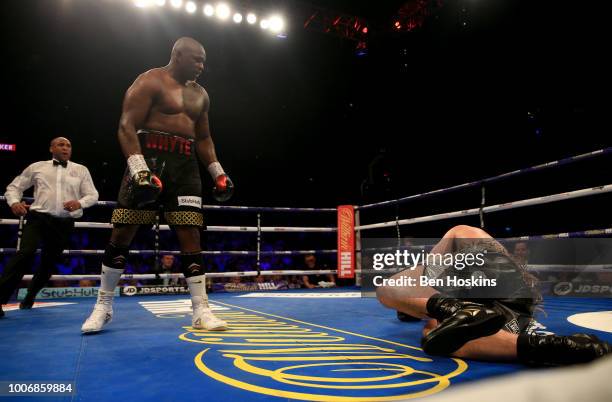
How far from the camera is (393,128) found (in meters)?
11.2

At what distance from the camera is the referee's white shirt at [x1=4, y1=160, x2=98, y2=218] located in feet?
10.6

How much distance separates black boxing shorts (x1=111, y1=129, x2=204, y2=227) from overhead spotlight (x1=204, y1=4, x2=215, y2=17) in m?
6.25

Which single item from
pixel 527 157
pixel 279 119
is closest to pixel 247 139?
pixel 279 119

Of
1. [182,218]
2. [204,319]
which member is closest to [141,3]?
[182,218]

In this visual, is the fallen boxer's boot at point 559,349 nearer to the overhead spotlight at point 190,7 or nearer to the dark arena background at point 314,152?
the dark arena background at point 314,152

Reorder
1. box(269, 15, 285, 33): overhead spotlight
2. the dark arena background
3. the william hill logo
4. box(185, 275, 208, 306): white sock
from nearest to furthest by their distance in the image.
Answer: the william hill logo → the dark arena background → box(185, 275, 208, 306): white sock → box(269, 15, 285, 33): overhead spotlight

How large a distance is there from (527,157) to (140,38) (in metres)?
8.57

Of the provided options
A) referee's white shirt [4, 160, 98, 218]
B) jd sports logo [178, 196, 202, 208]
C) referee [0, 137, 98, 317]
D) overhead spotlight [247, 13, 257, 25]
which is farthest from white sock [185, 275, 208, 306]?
overhead spotlight [247, 13, 257, 25]

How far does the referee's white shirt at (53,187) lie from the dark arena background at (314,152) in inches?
31.4

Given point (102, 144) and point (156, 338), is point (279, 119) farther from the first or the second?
point (156, 338)

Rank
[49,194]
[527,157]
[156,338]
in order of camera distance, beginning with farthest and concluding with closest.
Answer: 1. [527,157]
2. [49,194]
3. [156,338]

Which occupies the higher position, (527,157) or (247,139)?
(247,139)

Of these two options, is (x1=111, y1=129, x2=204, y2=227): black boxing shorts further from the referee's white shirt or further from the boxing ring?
the referee's white shirt

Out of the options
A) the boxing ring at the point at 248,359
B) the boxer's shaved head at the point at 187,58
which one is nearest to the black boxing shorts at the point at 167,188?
the boxer's shaved head at the point at 187,58
